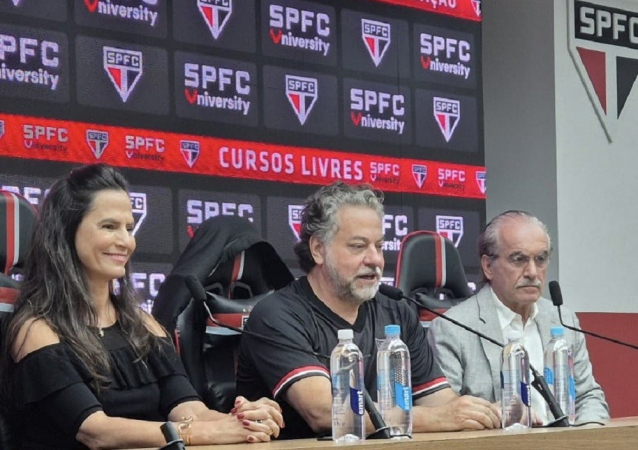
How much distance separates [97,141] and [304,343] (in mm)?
1405

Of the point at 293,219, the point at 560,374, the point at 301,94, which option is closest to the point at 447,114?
the point at 301,94

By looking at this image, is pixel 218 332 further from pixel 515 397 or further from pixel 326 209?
pixel 515 397

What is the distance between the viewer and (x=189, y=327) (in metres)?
3.41

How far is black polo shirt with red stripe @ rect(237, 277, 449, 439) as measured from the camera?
3102 mm

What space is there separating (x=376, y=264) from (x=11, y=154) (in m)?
1.36

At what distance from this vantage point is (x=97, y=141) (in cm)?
419

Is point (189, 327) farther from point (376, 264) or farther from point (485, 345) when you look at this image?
point (485, 345)

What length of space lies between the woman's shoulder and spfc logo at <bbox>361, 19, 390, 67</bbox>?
269 centimetres

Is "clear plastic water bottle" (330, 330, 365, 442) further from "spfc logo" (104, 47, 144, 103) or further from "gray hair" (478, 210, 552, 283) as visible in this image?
"spfc logo" (104, 47, 144, 103)

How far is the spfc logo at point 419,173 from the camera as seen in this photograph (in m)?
5.21

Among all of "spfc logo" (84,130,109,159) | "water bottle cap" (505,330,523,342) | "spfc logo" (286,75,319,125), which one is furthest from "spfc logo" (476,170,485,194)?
"spfc logo" (84,130,109,159)

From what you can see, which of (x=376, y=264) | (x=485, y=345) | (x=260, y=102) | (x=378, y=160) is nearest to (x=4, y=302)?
(x=376, y=264)

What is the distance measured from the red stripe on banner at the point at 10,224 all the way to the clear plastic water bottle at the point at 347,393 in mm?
875

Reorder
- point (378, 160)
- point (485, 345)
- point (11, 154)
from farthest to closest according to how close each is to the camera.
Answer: point (378, 160)
point (11, 154)
point (485, 345)
